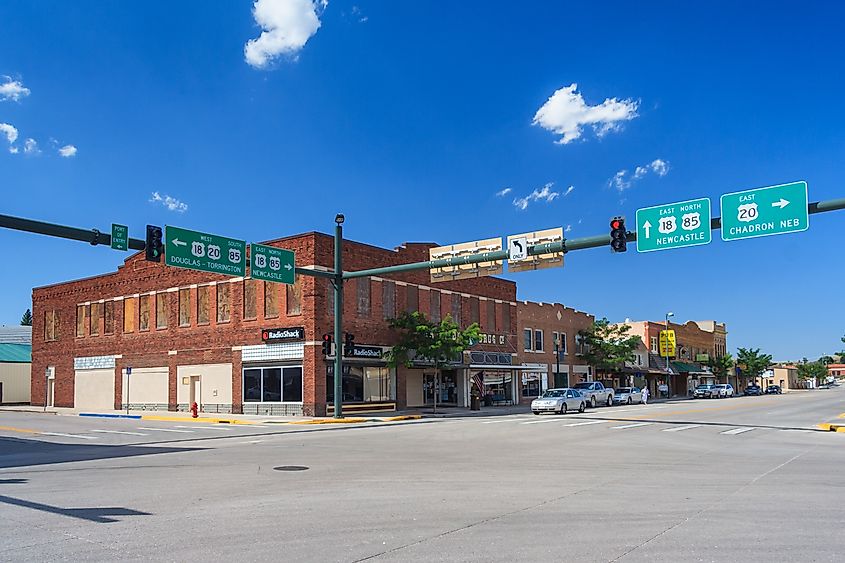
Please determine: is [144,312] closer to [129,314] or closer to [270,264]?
[129,314]

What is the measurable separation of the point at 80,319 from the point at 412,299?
938 inches

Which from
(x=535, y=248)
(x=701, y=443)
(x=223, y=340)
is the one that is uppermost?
(x=535, y=248)

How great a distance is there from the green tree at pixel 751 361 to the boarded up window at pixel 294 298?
83300mm

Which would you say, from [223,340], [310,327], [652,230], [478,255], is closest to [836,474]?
[652,230]

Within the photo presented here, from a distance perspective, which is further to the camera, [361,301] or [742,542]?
[361,301]

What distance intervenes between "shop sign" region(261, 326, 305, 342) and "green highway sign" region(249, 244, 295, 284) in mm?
6921

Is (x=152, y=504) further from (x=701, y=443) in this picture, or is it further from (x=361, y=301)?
(x=361, y=301)

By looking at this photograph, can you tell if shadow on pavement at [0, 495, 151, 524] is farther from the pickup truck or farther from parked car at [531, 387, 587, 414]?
the pickup truck

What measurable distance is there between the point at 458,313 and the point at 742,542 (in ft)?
124

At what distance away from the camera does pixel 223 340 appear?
39.9 m

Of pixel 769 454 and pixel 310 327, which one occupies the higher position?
pixel 310 327

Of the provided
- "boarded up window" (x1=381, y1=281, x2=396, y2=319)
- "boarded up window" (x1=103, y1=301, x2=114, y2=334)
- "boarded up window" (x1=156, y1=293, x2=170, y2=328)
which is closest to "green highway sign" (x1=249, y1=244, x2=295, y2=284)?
"boarded up window" (x1=381, y1=281, x2=396, y2=319)

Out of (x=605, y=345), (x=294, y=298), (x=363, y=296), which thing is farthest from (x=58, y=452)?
(x=605, y=345)

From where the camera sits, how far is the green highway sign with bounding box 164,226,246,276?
81.1 ft
